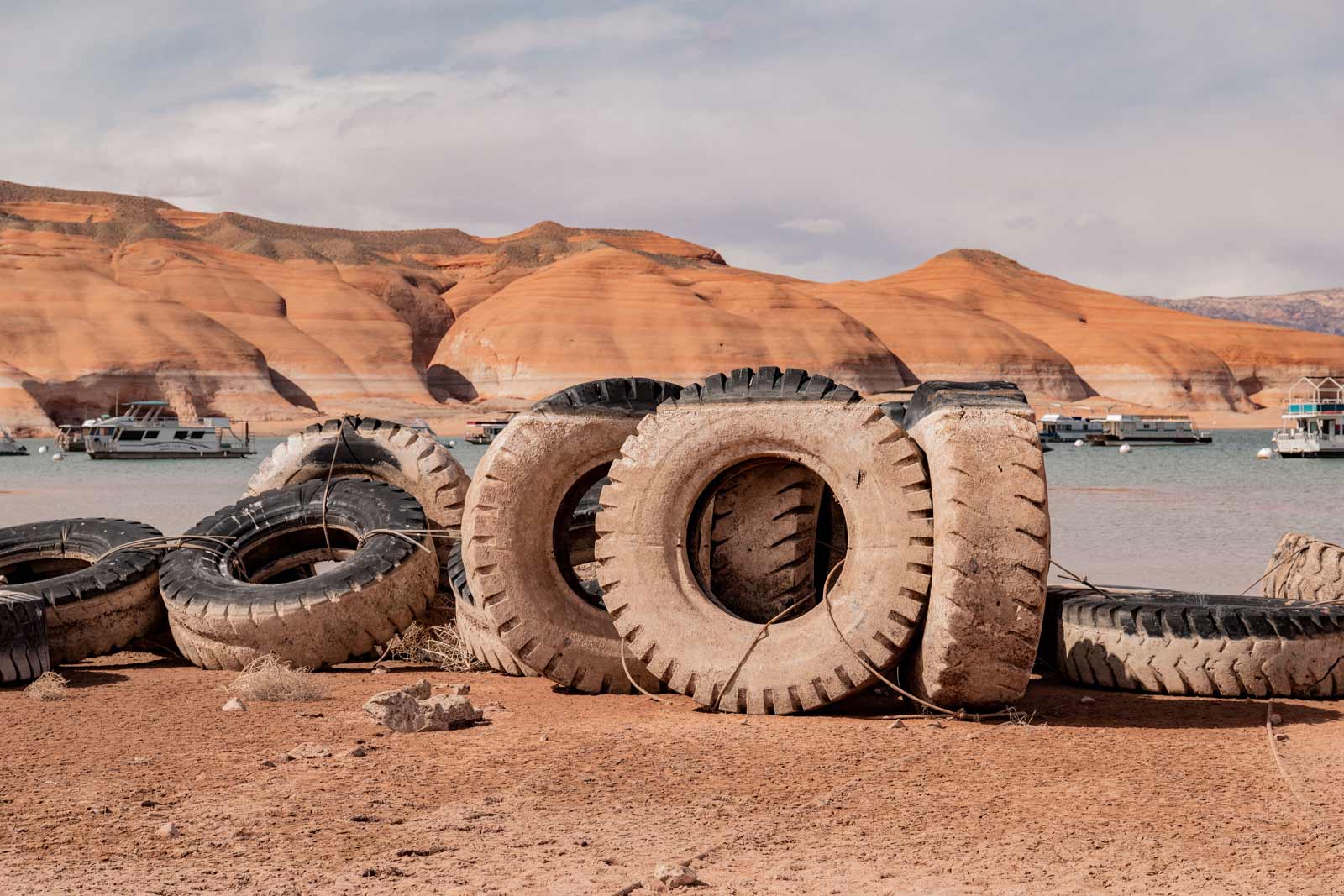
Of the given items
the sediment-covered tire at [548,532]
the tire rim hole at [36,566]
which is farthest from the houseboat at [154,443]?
the sediment-covered tire at [548,532]

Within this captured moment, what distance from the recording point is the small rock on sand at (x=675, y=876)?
388 centimetres

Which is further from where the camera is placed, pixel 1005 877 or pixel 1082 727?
pixel 1082 727

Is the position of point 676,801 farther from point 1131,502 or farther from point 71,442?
point 71,442

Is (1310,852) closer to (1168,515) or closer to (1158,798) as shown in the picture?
(1158,798)

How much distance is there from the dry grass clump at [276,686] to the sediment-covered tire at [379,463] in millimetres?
2673

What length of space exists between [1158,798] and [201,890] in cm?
340

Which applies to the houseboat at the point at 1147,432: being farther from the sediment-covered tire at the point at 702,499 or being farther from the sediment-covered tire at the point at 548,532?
the sediment-covered tire at the point at 702,499

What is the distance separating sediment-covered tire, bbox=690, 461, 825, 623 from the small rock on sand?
335 cm

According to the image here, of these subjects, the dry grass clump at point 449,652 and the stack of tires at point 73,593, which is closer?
the stack of tires at point 73,593

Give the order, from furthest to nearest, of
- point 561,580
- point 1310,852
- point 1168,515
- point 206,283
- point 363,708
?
point 206,283 → point 1168,515 → point 561,580 → point 363,708 → point 1310,852

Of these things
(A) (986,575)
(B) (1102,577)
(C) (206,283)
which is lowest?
(B) (1102,577)

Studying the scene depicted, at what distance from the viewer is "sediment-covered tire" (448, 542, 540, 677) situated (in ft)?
25.5

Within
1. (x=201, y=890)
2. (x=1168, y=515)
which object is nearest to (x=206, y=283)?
(x=1168, y=515)

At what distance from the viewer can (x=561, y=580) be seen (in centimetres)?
743
